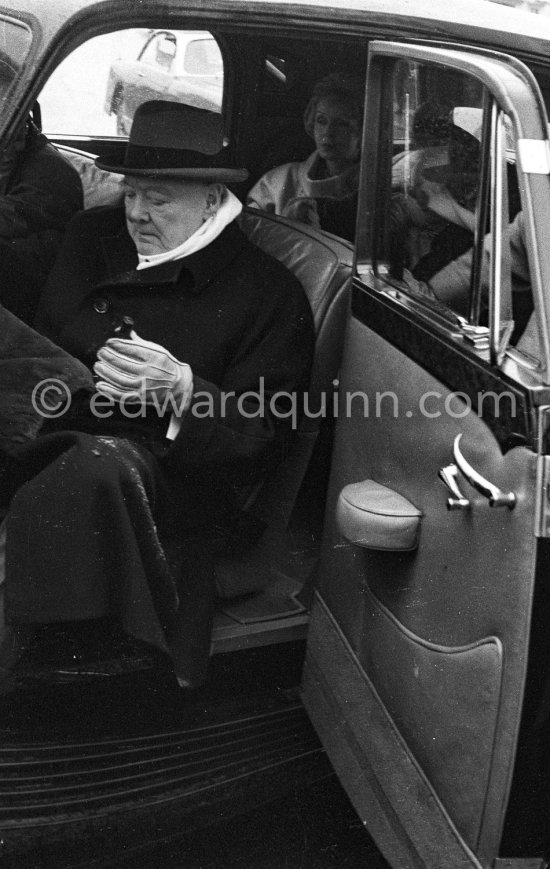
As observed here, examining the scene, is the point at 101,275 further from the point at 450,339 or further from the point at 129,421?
the point at 450,339

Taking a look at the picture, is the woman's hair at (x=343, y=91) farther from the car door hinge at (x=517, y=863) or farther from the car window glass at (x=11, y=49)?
the car door hinge at (x=517, y=863)

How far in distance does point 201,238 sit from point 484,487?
1.34 meters

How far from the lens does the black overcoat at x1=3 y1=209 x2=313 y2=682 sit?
2.35 m

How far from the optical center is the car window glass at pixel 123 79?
8.39 feet

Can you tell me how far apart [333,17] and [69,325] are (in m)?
1.08

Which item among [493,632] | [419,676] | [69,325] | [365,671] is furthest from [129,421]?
[493,632]

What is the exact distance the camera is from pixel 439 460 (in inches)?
79.3

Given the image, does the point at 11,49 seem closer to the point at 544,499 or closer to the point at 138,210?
the point at 138,210

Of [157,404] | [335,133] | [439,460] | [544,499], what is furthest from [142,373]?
[335,133]

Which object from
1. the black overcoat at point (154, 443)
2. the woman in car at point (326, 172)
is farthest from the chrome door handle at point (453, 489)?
the woman in car at point (326, 172)

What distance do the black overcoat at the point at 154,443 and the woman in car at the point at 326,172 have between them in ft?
2.22

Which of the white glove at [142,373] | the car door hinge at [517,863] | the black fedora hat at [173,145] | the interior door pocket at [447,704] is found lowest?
the car door hinge at [517,863]

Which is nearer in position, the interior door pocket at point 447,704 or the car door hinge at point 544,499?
the car door hinge at point 544,499

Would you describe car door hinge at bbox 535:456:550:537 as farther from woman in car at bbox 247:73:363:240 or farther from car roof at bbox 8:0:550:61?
woman in car at bbox 247:73:363:240
